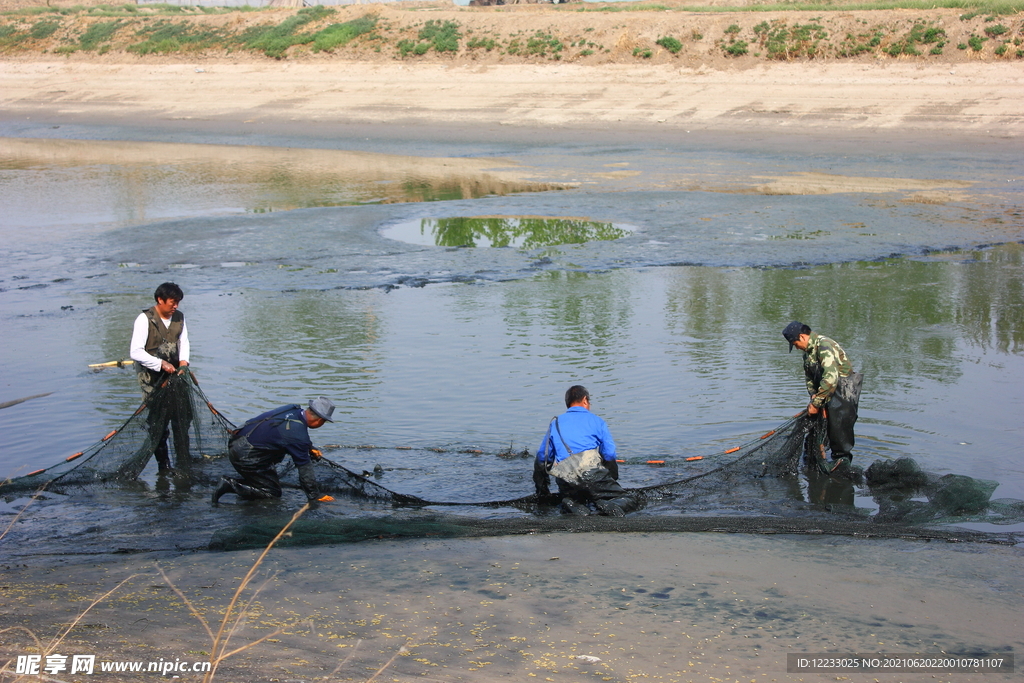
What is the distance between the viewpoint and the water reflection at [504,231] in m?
15.8

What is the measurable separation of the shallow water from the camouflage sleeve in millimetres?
703

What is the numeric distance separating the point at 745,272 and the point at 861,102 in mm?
15949

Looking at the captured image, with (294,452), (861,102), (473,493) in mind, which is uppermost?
(861,102)

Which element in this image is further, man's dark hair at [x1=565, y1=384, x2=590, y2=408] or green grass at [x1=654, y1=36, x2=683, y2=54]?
green grass at [x1=654, y1=36, x2=683, y2=54]

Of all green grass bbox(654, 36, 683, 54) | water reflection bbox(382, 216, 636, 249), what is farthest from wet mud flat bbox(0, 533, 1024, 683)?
green grass bbox(654, 36, 683, 54)

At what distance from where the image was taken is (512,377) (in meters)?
9.52

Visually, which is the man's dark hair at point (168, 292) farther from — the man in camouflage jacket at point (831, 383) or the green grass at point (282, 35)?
the green grass at point (282, 35)

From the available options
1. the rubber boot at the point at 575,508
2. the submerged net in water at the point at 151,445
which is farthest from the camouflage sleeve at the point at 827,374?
the submerged net in water at the point at 151,445

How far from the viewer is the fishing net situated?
19.0 feet

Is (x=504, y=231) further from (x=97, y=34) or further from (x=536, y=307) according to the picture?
A: (x=97, y=34)

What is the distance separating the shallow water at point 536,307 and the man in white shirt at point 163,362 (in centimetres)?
52

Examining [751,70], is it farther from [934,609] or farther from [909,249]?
[934,609]

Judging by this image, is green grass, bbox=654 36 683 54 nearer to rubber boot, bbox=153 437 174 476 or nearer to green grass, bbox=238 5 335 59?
green grass, bbox=238 5 335 59

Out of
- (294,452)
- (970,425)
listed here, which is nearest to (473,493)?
(294,452)
